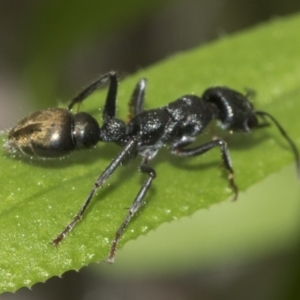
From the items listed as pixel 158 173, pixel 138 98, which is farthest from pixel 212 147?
pixel 138 98

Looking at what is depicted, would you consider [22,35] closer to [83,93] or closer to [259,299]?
→ [83,93]

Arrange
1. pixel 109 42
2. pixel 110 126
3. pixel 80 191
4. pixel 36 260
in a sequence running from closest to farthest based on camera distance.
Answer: pixel 36 260
pixel 80 191
pixel 110 126
pixel 109 42

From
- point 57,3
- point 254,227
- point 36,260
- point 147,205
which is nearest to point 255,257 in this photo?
point 254,227

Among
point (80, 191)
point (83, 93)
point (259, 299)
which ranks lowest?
point (259, 299)

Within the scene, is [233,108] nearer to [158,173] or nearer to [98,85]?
[158,173]

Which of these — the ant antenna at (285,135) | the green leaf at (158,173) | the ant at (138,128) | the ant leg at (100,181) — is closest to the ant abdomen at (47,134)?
the ant at (138,128)

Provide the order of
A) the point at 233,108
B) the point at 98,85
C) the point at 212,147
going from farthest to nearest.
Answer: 1. the point at 233,108
2. the point at 98,85
3. the point at 212,147

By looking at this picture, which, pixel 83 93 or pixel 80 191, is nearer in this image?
pixel 80 191

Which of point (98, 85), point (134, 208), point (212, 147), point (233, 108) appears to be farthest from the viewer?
point (233, 108)

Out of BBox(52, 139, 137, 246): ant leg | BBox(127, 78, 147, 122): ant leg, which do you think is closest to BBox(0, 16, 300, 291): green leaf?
BBox(52, 139, 137, 246): ant leg
